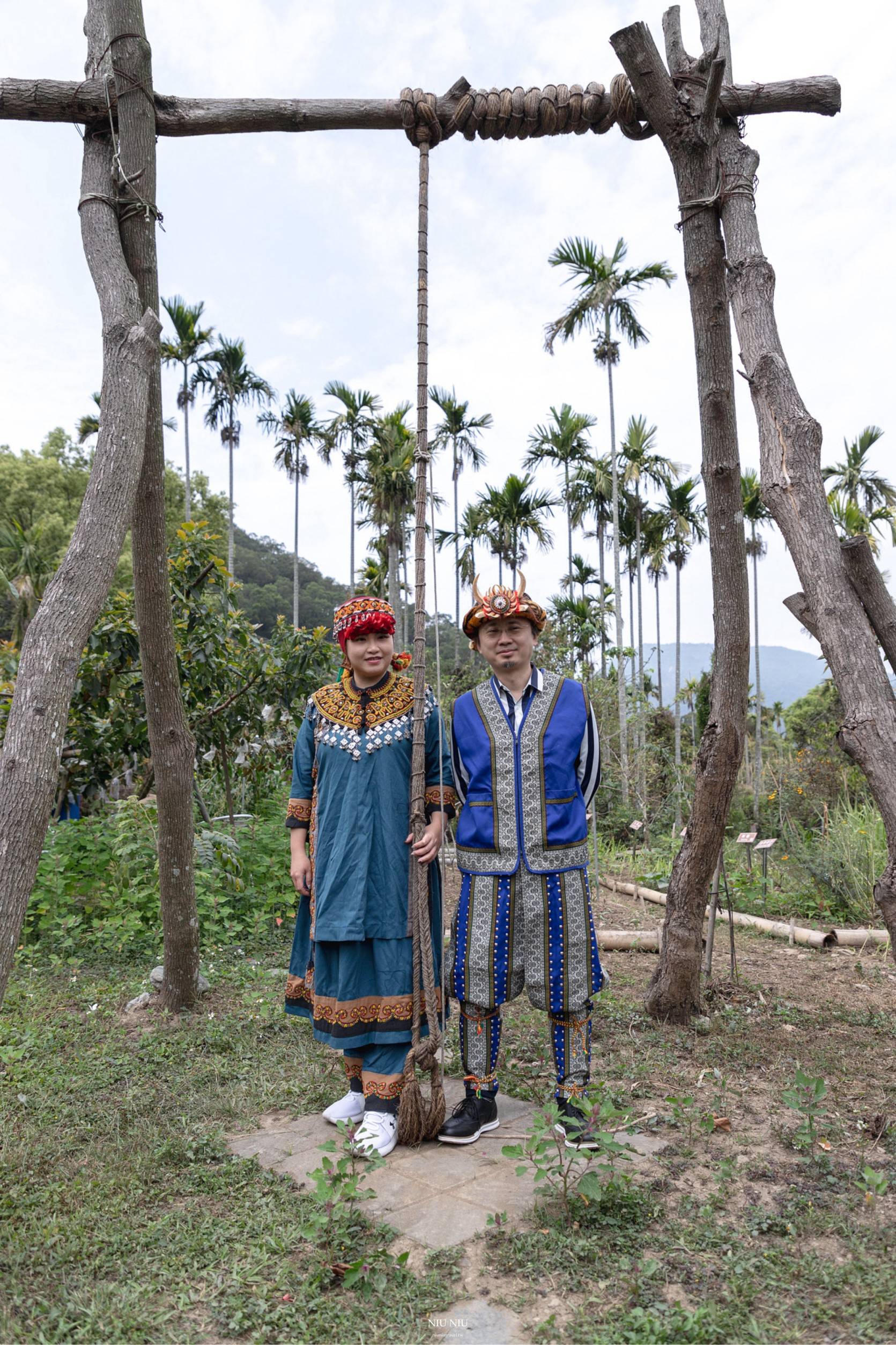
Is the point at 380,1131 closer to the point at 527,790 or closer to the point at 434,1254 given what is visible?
the point at 434,1254

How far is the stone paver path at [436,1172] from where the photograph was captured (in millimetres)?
2535

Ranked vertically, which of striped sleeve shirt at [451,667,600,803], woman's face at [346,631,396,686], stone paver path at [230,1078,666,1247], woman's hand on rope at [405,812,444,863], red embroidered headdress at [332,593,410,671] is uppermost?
red embroidered headdress at [332,593,410,671]

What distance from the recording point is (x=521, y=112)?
142 inches

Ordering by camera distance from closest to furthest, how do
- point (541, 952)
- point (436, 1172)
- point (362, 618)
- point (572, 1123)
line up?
point (572, 1123) < point (436, 1172) < point (541, 952) < point (362, 618)

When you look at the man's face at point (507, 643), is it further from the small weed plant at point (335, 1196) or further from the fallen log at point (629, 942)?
the fallen log at point (629, 942)

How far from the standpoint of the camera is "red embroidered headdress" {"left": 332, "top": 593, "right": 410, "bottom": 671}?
3.19 metres

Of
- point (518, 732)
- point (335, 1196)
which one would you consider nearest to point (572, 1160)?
point (335, 1196)

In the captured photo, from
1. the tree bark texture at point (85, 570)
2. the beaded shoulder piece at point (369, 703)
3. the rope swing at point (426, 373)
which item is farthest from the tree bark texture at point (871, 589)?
the tree bark texture at point (85, 570)

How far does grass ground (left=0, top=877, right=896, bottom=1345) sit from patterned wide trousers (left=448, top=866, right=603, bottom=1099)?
37 centimetres

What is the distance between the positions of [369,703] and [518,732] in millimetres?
529

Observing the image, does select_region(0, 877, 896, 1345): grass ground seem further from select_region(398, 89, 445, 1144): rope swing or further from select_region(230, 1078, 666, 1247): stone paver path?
select_region(398, 89, 445, 1144): rope swing

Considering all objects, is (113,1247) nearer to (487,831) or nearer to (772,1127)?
(487,831)

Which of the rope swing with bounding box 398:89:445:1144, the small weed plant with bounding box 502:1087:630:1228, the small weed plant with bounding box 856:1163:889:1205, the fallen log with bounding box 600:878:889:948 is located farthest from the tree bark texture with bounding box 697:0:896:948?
the fallen log with bounding box 600:878:889:948

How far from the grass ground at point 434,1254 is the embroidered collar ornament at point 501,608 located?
155cm
